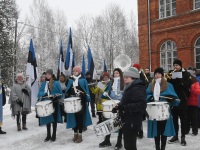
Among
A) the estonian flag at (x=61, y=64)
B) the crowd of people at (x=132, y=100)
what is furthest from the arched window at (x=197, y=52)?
the estonian flag at (x=61, y=64)

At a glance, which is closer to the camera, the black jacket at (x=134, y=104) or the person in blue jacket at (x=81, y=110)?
the black jacket at (x=134, y=104)

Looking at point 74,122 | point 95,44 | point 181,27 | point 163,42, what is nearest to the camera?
point 74,122

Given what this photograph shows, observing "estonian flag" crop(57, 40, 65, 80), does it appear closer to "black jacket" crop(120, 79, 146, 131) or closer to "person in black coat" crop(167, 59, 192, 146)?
"person in black coat" crop(167, 59, 192, 146)

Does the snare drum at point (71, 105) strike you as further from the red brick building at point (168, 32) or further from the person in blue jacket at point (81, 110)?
the red brick building at point (168, 32)

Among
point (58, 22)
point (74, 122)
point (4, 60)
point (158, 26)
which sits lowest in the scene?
point (74, 122)

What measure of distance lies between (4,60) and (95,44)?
18421 mm

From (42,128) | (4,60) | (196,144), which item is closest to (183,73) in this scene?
(196,144)

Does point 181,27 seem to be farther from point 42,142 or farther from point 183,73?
point 42,142

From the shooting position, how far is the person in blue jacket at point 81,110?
23.9ft

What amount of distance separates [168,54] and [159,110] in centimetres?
1520

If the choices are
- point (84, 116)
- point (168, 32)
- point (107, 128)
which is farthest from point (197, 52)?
point (107, 128)

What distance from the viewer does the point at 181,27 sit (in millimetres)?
18984

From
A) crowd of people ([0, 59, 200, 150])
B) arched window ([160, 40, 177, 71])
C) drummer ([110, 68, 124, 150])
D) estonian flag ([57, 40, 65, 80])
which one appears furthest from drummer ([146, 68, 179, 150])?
arched window ([160, 40, 177, 71])

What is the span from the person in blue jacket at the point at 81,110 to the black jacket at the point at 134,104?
263 centimetres
